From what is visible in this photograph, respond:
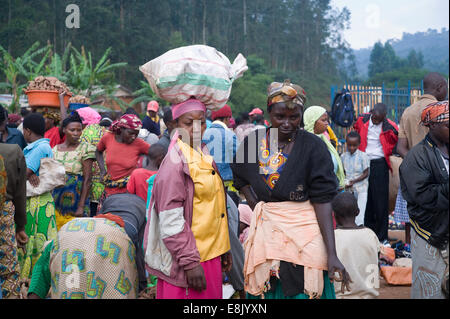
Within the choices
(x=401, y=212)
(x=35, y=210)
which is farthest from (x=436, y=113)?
(x=401, y=212)

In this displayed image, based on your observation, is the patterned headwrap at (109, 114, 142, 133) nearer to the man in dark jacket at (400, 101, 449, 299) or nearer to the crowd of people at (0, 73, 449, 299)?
the crowd of people at (0, 73, 449, 299)

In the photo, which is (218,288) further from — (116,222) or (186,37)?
(186,37)

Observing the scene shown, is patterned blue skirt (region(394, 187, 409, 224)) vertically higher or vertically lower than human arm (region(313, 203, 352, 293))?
lower

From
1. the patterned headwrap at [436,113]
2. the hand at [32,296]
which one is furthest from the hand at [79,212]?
the patterned headwrap at [436,113]

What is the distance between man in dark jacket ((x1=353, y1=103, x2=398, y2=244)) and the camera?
8055 millimetres

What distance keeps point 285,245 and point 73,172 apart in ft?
13.4

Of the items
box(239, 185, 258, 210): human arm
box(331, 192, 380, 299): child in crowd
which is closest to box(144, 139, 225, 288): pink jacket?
box(239, 185, 258, 210): human arm

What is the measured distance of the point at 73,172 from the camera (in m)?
6.61

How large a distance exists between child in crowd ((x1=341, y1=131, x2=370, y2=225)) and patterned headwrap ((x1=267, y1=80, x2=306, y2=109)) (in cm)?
489

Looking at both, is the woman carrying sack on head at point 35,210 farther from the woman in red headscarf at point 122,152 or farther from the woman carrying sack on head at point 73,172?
the woman in red headscarf at point 122,152

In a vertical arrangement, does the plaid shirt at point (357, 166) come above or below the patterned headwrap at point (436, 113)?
below

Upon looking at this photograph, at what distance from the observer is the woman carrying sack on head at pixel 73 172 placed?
6.47m

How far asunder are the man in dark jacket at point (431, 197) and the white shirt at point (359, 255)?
4.99 ft

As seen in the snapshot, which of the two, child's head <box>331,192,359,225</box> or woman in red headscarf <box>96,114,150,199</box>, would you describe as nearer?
child's head <box>331,192,359,225</box>
